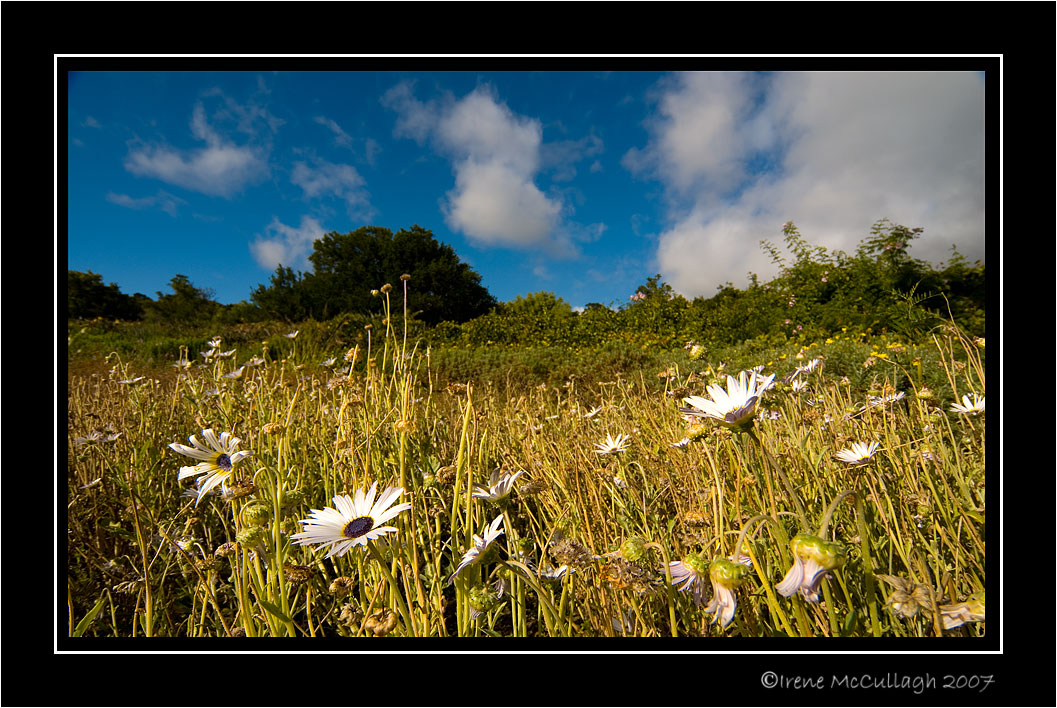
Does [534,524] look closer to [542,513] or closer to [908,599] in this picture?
[542,513]

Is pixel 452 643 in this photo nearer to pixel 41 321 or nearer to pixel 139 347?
pixel 41 321

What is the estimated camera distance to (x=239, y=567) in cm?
69

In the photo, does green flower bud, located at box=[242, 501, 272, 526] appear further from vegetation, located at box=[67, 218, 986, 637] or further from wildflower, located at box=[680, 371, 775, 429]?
wildflower, located at box=[680, 371, 775, 429]

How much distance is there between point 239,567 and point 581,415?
132 centimetres

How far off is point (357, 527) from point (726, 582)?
0.42 meters

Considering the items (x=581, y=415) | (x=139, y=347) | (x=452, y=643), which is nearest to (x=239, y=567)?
(x=452, y=643)

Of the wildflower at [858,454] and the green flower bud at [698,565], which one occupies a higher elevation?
the wildflower at [858,454]

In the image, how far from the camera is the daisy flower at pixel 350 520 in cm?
51

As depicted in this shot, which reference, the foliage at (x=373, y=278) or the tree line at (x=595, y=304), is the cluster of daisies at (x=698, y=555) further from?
the foliage at (x=373, y=278)

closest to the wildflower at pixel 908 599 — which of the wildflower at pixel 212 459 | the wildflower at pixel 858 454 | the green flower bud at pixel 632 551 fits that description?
the green flower bud at pixel 632 551

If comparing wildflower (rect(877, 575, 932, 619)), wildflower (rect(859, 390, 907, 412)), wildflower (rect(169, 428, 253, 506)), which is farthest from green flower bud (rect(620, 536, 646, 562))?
wildflower (rect(859, 390, 907, 412))

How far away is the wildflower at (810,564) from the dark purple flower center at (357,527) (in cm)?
45

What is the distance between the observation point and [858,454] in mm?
871

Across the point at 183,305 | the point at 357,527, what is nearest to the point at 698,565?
the point at 357,527
